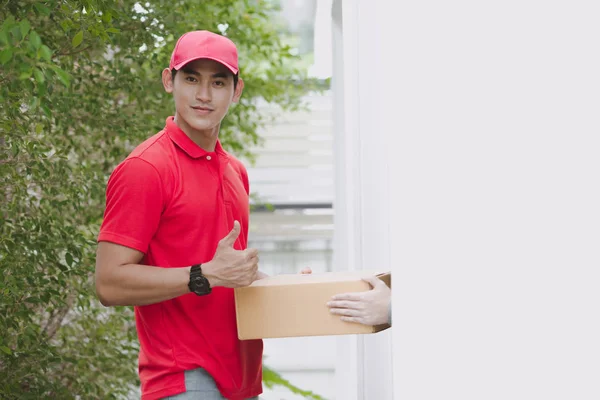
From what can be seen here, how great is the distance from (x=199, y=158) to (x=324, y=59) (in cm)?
371

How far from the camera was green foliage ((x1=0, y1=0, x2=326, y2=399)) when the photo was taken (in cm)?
225

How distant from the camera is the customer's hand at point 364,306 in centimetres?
174

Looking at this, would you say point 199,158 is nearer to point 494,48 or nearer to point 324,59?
point 494,48

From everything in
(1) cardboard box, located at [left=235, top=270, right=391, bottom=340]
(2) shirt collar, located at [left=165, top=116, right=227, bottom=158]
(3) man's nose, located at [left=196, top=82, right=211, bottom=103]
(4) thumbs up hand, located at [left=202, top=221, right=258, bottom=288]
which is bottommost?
(1) cardboard box, located at [left=235, top=270, right=391, bottom=340]

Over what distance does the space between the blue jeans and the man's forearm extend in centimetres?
20

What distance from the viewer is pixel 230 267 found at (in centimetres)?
179

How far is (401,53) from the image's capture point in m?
1.40

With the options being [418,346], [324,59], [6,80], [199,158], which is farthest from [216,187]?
[324,59]

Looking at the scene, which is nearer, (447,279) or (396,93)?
(447,279)

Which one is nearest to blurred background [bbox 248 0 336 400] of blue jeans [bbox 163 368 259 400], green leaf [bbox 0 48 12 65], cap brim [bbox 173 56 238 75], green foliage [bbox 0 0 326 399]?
green foliage [bbox 0 0 326 399]

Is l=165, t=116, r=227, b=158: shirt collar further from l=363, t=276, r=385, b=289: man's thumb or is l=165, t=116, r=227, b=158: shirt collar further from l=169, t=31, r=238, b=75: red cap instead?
l=363, t=276, r=385, b=289: man's thumb

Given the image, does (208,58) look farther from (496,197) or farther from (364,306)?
(496,197)

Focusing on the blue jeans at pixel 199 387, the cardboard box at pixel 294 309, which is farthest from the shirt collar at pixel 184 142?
the blue jeans at pixel 199 387

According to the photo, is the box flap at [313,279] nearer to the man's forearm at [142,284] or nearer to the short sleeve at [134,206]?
the man's forearm at [142,284]
